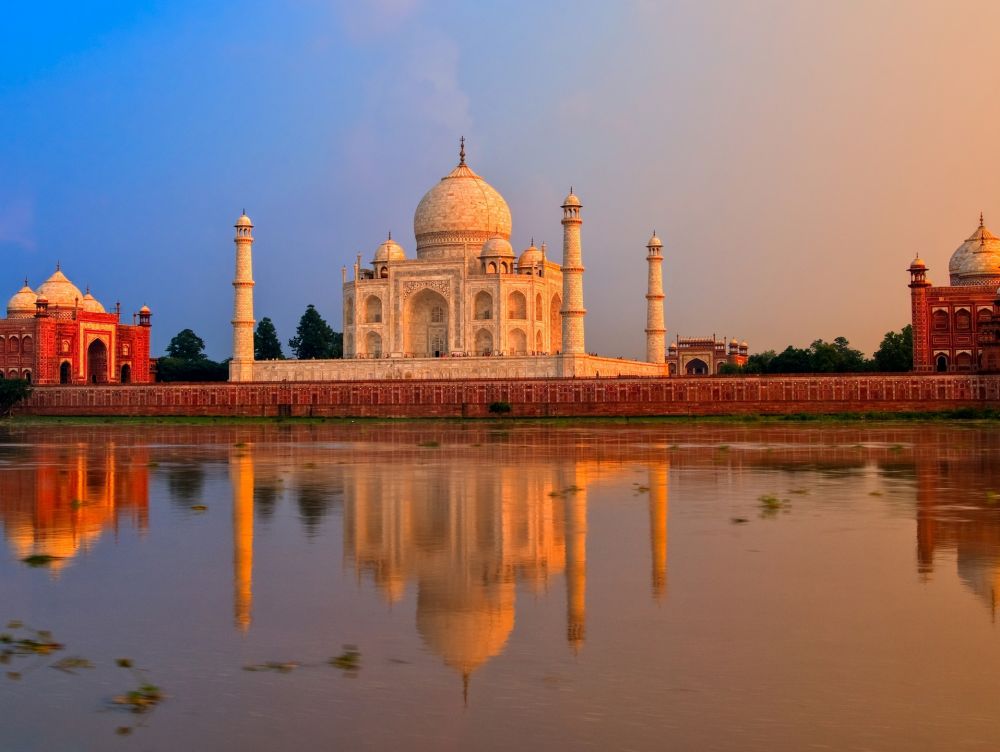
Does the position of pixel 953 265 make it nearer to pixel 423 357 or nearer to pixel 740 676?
pixel 423 357

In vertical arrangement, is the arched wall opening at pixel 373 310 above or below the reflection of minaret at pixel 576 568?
above

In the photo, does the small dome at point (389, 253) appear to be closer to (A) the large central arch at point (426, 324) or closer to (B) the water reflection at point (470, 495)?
(A) the large central arch at point (426, 324)

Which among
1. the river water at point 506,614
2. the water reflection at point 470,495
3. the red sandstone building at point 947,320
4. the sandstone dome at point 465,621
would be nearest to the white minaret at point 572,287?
the red sandstone building at point 947,320

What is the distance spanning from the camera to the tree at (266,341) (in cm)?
6172

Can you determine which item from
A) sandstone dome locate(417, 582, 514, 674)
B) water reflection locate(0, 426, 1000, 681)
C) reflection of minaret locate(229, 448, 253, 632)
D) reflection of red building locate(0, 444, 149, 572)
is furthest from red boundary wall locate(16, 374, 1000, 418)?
sandstone dome locate(417, 582, 514, 674)

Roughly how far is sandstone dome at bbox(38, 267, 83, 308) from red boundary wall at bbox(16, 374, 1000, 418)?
8113mm

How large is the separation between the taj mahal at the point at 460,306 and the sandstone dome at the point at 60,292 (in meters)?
11.8

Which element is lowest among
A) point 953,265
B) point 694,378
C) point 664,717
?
point 664,717

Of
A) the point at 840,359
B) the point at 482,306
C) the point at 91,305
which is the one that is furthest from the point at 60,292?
the point at 840,359

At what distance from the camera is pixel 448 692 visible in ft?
16.4

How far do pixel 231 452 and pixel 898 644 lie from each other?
17097mm

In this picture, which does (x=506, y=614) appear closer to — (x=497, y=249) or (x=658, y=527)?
(x=658, y=527)

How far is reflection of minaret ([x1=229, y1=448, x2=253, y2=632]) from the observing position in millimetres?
6777

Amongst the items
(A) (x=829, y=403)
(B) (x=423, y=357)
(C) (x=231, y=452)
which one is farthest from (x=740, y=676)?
(B) (x=423, y=357)
